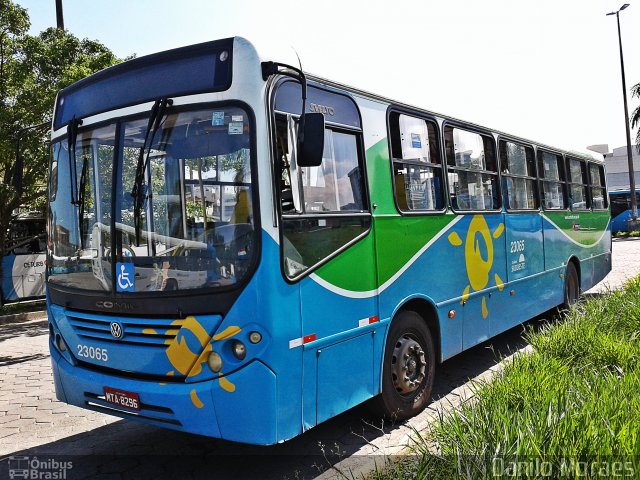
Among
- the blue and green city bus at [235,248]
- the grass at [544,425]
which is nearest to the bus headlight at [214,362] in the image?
the blue and green city bus at [235,248]

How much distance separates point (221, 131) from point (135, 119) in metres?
0.73

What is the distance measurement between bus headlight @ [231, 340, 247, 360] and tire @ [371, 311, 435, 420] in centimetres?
154

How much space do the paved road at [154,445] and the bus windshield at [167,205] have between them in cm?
141

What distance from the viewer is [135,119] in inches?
161

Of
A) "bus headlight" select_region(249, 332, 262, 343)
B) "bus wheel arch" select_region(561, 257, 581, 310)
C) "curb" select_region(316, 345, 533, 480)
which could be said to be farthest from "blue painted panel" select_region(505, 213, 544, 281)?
"bus headlight" select_region(249, 332, 262, 343)

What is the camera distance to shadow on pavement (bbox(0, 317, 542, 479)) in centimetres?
426

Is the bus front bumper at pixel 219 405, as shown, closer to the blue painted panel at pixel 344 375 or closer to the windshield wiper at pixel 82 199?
the blue painted panel at pixel 344 375

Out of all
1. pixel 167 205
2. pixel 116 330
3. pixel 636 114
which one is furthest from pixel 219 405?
pixel 636 114

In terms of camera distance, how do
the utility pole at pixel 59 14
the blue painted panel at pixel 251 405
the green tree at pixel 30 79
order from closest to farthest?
the blue painted panel at pixel 251 405 < the green tree at pixel 30 79 < the utility pole at pixel 59 14

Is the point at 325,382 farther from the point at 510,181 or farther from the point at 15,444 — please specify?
the point at 510,181

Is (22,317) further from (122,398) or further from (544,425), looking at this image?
(544,425)

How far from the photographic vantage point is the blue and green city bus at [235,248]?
3670mm

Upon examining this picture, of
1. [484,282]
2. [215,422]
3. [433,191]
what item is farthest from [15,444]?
[484,282]

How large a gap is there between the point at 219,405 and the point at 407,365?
6.70ft
